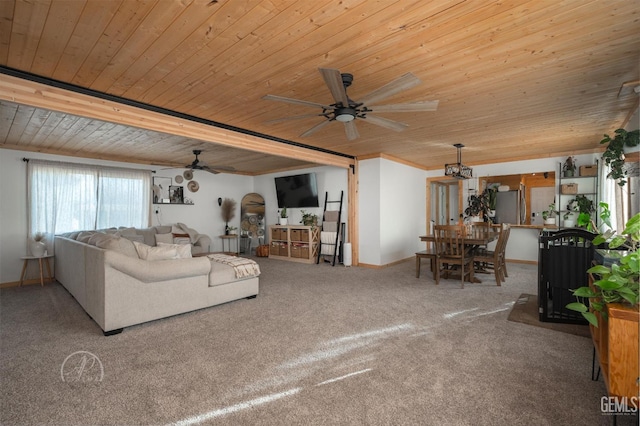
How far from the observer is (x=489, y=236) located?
5355 mm

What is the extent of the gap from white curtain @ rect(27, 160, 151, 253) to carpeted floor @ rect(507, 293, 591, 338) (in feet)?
23.7

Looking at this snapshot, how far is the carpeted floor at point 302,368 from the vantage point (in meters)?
1.81

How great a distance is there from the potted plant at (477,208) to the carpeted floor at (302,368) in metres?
3.38

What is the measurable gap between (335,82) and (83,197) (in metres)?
6.27

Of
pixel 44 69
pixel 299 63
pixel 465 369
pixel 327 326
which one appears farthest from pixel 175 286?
pixel 465 369

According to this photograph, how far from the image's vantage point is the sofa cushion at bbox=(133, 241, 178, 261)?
138 inches

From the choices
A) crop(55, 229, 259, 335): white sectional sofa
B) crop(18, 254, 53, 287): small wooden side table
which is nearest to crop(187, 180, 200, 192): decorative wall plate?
crop(18, 254, 53, 287): small wooden side table

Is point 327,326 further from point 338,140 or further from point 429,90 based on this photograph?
point 338,140

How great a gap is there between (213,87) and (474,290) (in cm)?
445

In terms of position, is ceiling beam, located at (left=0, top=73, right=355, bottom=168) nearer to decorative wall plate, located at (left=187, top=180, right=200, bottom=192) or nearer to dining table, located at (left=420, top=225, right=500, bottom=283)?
dining table, located at (left=420, top=225, right=500, bottom=283)

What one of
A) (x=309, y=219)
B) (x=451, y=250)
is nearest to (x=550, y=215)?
(x=451, y=250)

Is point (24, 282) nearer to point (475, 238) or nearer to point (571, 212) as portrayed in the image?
point (475, 238)

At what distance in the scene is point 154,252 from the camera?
3.56 metres

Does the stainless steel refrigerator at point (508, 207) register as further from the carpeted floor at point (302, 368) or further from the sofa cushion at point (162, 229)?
the sofa cushion at point (162, 229)
